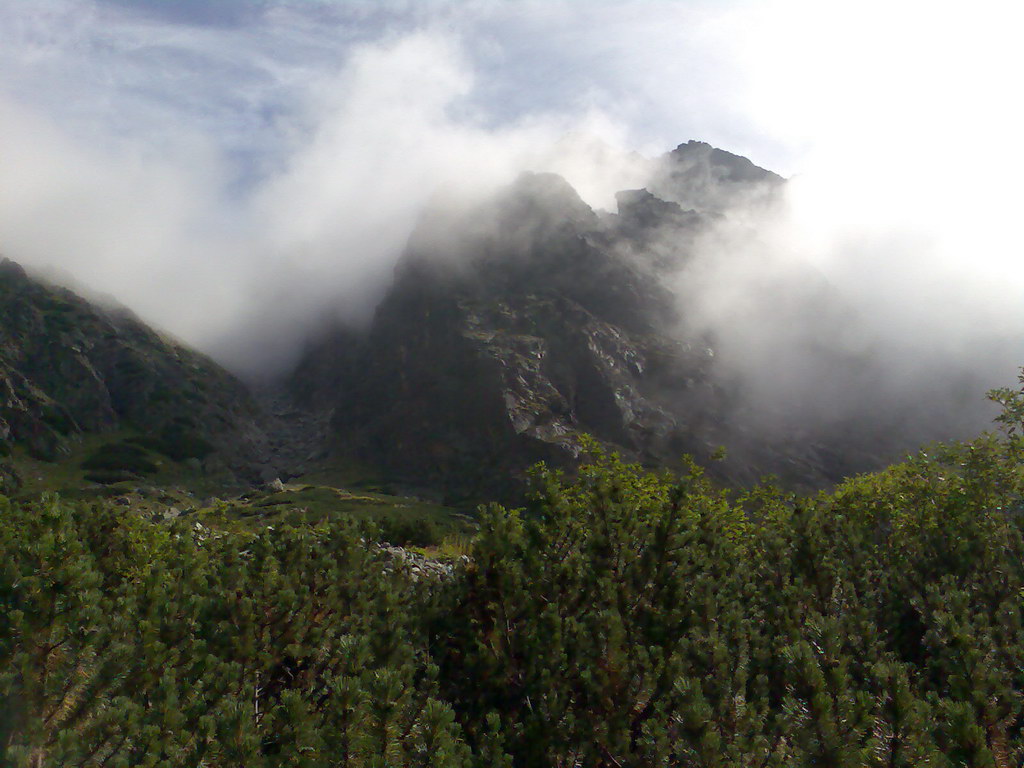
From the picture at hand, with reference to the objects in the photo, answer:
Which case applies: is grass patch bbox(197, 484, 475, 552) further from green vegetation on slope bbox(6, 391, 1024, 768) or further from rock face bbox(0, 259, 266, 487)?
green vegetation on slope bbox(6, 391, 1024, 768)

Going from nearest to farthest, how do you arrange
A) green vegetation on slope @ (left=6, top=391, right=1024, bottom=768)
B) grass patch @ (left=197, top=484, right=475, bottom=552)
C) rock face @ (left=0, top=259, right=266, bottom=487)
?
green vegetation on slope @ (left=6, top=391, right=1024, bottom=768) < grass patch @ (left=197, top=484, right=475, bottom=552) < rock face @ (left=0, top=259, right=266, bottom=487)

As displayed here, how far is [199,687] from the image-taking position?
8.28 meters

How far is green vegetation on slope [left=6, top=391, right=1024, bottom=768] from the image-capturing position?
283 inches

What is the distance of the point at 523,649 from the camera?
35.2 feet

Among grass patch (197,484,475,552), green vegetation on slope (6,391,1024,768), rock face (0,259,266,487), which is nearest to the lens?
green vegetation on slope (6,391,1024,768)

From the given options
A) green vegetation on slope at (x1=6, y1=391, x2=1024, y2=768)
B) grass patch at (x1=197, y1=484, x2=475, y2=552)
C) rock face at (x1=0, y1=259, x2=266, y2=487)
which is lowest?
green vegetation on slope at (x1=6, y1=391, x2=1024, y2=768)

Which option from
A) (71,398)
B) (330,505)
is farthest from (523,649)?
(71,398)

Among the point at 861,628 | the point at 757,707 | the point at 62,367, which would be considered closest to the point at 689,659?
the point at 757,707

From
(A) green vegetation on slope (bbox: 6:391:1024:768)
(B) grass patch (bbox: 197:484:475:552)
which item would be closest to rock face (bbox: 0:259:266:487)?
(B) grass patch (bbox: 197:484:475:552)

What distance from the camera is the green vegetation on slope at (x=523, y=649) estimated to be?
23.5 ft

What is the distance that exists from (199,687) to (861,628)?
10835mm

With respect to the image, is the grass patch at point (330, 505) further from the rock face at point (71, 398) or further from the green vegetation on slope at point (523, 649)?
the green vegetation on slope at point (523, 649)

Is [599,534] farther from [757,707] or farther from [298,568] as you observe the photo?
[298,568]

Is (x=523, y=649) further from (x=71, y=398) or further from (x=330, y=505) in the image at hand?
(x=71, y=398)
